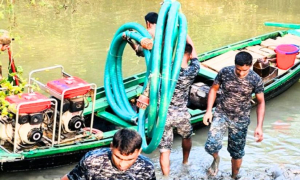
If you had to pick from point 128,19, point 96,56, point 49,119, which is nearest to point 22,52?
point 96,56

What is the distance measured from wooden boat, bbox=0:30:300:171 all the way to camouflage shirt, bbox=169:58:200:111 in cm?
114

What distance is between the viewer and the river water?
7.40 metres

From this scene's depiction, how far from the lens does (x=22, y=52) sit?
1255cm

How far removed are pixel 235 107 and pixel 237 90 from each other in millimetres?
232

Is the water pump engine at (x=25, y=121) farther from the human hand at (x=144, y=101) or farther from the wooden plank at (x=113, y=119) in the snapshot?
the wooden plank at (x=113, y=119)

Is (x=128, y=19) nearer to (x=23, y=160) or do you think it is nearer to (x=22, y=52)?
(x=22, y=52)

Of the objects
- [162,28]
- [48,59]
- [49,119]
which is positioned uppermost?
[162,28]

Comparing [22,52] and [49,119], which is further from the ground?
[49,119]

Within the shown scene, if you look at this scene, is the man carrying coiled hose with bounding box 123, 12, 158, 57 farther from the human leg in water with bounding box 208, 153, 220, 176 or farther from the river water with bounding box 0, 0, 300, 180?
the human leg in water with bounding box 208, 153, 220, 176

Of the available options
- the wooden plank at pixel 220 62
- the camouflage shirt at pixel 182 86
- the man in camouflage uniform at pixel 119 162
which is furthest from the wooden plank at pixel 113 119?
the man in camouflage uniform at pixel 119 162

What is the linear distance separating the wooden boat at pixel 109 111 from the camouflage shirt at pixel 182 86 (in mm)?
1138

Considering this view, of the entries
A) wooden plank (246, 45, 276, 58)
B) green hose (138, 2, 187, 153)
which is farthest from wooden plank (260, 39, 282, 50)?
green hose (138, 2, 187, 153)

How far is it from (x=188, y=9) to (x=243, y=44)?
742cm

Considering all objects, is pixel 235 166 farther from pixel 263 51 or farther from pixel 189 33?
pixel 189 33
